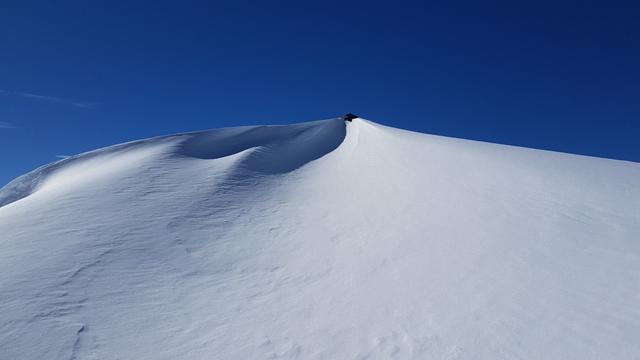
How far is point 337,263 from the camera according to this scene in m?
4.95

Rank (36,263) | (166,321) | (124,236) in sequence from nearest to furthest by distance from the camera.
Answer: (166,321) < (36,263) < (124,236)

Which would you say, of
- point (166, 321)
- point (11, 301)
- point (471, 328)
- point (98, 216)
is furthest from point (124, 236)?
point (471, 328)

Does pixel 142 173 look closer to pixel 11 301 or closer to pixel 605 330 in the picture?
pixel 11 301

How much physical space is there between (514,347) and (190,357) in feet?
7.73

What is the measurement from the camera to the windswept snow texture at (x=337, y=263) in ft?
11.2

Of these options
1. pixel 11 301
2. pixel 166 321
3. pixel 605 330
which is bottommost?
pixel 605 330

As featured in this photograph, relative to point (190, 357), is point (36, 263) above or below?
above

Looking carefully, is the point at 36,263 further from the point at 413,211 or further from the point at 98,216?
the point at 413,211

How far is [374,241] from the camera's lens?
541cm

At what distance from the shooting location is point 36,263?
4547 mm

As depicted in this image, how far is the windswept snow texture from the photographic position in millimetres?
3420

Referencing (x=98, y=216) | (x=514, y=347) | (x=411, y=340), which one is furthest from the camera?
(x=98, y=216)

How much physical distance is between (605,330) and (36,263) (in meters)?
5.09

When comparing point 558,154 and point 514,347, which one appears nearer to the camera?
point 514,347
